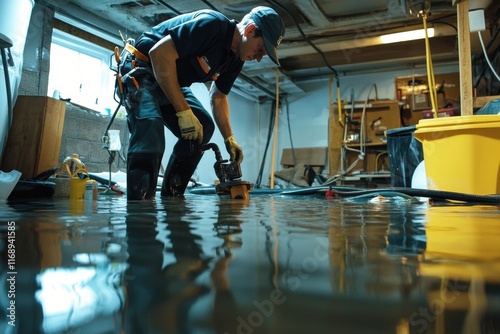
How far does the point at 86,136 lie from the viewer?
319 cm

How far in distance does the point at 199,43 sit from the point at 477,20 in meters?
1.97

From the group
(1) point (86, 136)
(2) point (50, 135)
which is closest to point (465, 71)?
(2) point (50, 135)

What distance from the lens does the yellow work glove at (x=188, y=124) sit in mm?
1579

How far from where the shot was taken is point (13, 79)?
78.0 inches

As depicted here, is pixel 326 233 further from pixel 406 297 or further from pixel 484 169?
pixel 484 169

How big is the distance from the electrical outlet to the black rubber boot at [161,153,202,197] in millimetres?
2000

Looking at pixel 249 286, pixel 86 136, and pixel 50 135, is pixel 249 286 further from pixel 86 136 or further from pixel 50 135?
pixel 86 136

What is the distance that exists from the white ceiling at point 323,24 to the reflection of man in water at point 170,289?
288 cm

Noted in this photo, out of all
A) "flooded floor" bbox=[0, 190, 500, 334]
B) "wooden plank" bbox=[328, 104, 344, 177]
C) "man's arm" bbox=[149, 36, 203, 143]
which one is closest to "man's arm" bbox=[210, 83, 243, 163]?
"man's arm" bbox=[149, 36, 203, 143]

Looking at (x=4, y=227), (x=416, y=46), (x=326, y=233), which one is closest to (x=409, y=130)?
(x=326, y=233)

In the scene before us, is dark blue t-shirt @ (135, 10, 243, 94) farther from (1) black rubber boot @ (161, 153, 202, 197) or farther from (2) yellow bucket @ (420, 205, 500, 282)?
(2) yellow bucket @ (420, 205, 500, 282)

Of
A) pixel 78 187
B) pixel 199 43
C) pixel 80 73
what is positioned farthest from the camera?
pixel 80 73

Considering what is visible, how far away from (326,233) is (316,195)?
1373 millimetres

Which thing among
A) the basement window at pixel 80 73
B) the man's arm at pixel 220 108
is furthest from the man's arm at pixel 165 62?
the basement window at pixel 80 73
